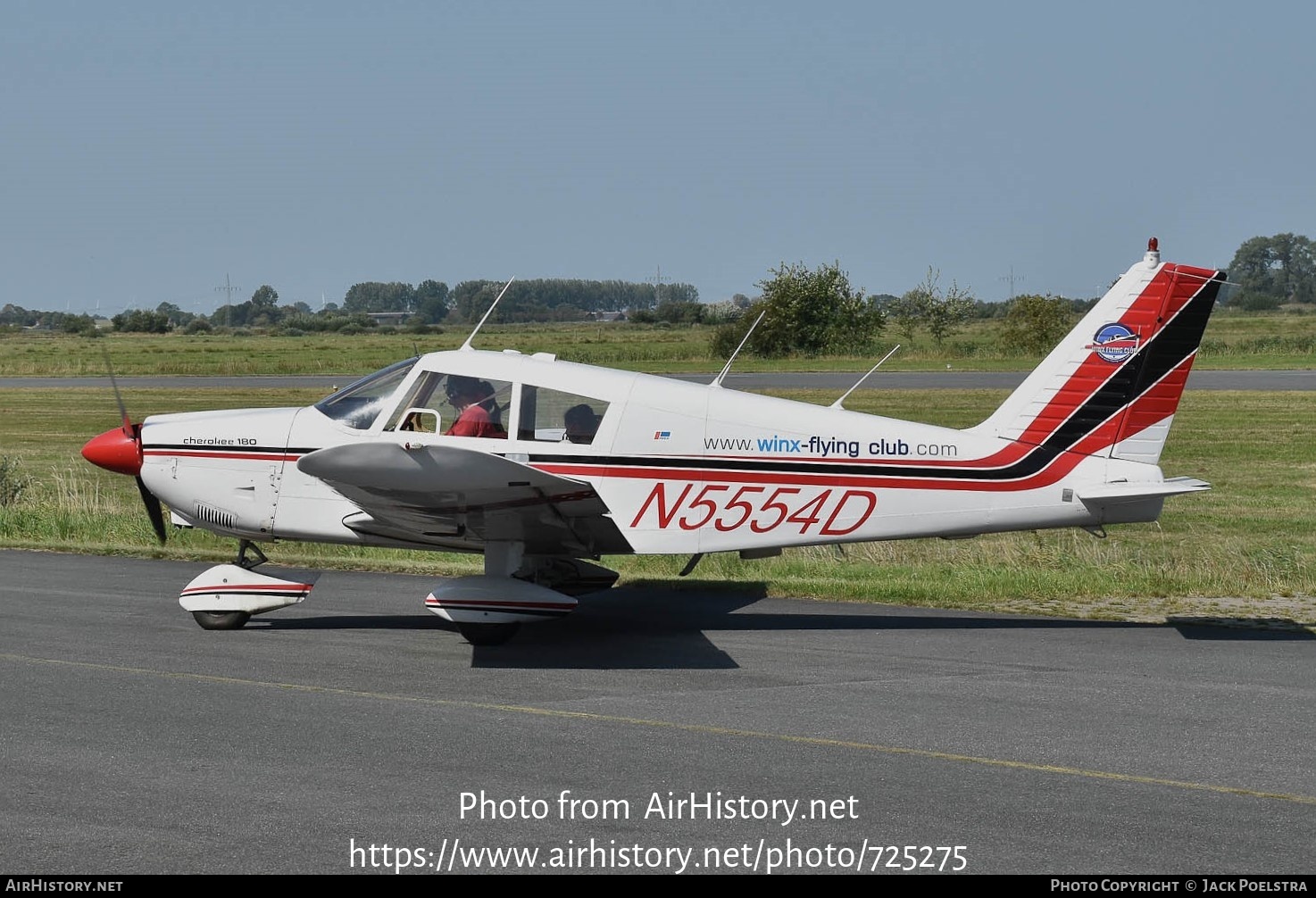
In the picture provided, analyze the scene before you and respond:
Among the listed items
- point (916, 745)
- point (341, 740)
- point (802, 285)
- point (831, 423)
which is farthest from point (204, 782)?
point (802, 285)

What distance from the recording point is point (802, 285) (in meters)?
64.4

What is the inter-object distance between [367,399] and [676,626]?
3.03 m

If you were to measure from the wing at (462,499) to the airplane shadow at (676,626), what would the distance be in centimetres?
71

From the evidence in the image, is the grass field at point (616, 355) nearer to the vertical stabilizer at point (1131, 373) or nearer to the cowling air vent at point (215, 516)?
the cowling air vent at point (215, 516)

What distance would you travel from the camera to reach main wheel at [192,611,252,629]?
1044cm

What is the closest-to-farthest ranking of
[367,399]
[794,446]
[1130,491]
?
[1130,491] < [794,446] < [367,399]

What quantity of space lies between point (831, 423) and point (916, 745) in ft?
11.0

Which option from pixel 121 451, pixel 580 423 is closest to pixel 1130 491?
pixel 580 423

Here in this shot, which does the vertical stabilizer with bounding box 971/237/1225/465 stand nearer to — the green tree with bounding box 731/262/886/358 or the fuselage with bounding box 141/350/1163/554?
the fuselage with bounding box 141/350/1163/554

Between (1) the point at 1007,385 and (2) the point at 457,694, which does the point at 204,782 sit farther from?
(1) the point at 1007,385

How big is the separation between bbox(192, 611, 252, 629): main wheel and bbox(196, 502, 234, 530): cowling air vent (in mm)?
682

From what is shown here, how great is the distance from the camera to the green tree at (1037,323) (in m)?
58.2

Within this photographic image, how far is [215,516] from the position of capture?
10609 mm

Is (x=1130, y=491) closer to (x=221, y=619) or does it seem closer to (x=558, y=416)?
(x=558, y=416)
